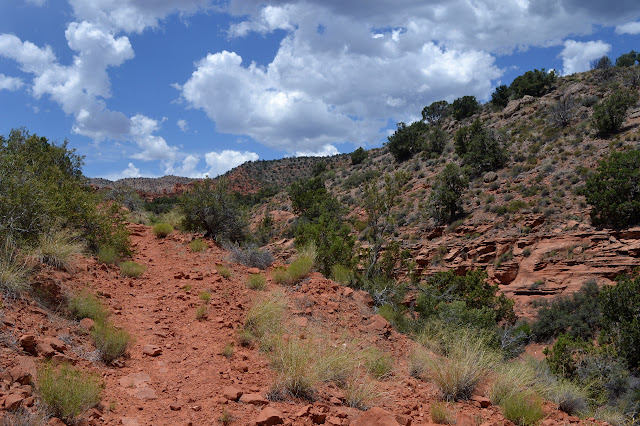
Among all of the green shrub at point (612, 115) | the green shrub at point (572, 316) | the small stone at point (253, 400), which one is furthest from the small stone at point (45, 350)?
the green shrub at point (612, 115)

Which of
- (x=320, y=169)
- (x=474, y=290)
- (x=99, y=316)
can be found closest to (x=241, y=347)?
(x=99, y=316)

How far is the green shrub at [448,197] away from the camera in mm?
23078

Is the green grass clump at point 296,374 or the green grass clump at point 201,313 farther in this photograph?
the green grass clump at point 201,313

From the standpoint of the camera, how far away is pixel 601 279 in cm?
1559

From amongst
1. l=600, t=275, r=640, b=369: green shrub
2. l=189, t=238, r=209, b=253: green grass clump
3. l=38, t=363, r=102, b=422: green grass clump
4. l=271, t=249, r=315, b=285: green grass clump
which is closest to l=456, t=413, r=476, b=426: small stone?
l=38, t=363, r=102, b=422: green grass clump

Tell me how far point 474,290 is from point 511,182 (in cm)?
1080

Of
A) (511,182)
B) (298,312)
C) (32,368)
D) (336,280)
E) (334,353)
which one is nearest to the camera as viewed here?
(32,368)

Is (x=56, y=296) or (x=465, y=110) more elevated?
(x=465, y=110)

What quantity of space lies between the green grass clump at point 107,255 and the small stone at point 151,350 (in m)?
4.12

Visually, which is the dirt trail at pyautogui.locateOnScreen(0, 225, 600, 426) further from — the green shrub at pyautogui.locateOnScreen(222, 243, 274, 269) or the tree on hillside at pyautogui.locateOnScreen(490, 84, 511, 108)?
the tree on hillside at pyautogui.locateOnScreen(490, 84, 511, 108)

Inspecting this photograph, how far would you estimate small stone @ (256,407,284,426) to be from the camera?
12.3 ft

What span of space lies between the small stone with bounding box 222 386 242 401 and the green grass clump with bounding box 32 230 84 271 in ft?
13.2

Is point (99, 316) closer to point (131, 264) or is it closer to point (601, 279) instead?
point (131, 264)

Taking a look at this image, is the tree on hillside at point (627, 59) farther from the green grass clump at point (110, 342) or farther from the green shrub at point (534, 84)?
the green grass clump at point (110, 342)
